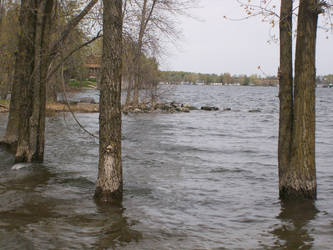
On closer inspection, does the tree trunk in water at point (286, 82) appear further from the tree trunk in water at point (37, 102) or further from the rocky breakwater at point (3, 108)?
the rocky breakwater at point (3, 108)

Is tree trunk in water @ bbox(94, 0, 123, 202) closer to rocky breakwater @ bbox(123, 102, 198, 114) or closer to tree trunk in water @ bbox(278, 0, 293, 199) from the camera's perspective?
tree trunk in water @ bbox(278, 0, 293, 199)

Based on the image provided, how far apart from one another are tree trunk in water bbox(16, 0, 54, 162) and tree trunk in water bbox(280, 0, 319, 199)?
654 cm

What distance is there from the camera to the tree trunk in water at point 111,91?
723 centimetres

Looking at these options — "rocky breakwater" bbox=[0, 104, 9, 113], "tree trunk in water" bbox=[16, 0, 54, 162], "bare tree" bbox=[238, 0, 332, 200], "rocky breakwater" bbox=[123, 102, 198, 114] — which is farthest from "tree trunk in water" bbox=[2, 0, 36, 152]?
"rocky breakwater" bbox=[123, 102, 198, 114]

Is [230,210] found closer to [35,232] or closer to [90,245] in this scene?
[90,245]

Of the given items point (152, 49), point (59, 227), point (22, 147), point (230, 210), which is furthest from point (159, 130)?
point (59, 227)

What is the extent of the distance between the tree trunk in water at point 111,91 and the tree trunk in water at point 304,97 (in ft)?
11.3

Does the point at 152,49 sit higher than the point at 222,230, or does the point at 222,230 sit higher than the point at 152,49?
the point at 152,49

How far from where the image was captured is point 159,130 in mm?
23172

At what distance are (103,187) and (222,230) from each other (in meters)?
2.44

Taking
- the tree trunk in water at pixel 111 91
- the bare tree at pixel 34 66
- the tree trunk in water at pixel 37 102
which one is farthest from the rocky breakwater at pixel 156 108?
the tree trunk in water at pixel 111 91

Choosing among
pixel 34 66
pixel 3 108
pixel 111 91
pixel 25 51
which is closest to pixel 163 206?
pixel 111 91

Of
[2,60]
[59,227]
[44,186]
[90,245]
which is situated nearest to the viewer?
[90,245]

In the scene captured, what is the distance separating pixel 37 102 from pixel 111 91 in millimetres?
4003
